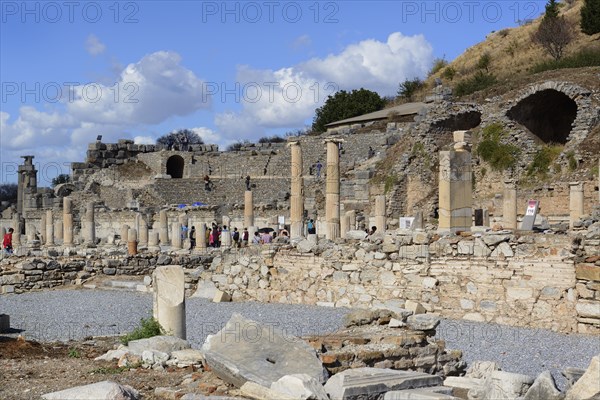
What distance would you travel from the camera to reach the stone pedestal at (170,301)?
37.0ft

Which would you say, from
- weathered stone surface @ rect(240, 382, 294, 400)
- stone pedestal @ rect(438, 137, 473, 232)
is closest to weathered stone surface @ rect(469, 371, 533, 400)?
weathered stone surface @ rect(240, 382, 294, 400)

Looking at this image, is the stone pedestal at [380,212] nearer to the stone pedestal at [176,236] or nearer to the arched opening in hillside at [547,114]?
the stone pedestal at [176,236]

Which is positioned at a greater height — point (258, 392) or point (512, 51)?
point (512, 51)

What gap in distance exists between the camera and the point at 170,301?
11352 mm

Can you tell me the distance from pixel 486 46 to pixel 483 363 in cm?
6191

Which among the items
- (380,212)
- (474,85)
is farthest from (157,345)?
(474,85)

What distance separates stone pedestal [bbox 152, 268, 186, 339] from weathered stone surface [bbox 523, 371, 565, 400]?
519cm

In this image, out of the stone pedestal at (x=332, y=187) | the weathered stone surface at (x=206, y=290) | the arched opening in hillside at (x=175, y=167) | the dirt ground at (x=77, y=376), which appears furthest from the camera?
the arched opening in hillside at (x=175, y=167)

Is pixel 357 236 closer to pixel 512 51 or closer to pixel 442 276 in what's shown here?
pixel 442 276

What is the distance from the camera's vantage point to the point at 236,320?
356 inches

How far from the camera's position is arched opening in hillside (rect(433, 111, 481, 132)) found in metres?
37.8

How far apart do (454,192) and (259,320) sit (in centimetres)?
443

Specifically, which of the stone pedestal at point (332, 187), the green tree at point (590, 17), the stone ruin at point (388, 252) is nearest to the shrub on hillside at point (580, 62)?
the stone ruin at point (388, 252)

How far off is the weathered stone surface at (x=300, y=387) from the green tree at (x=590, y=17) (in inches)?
2112
